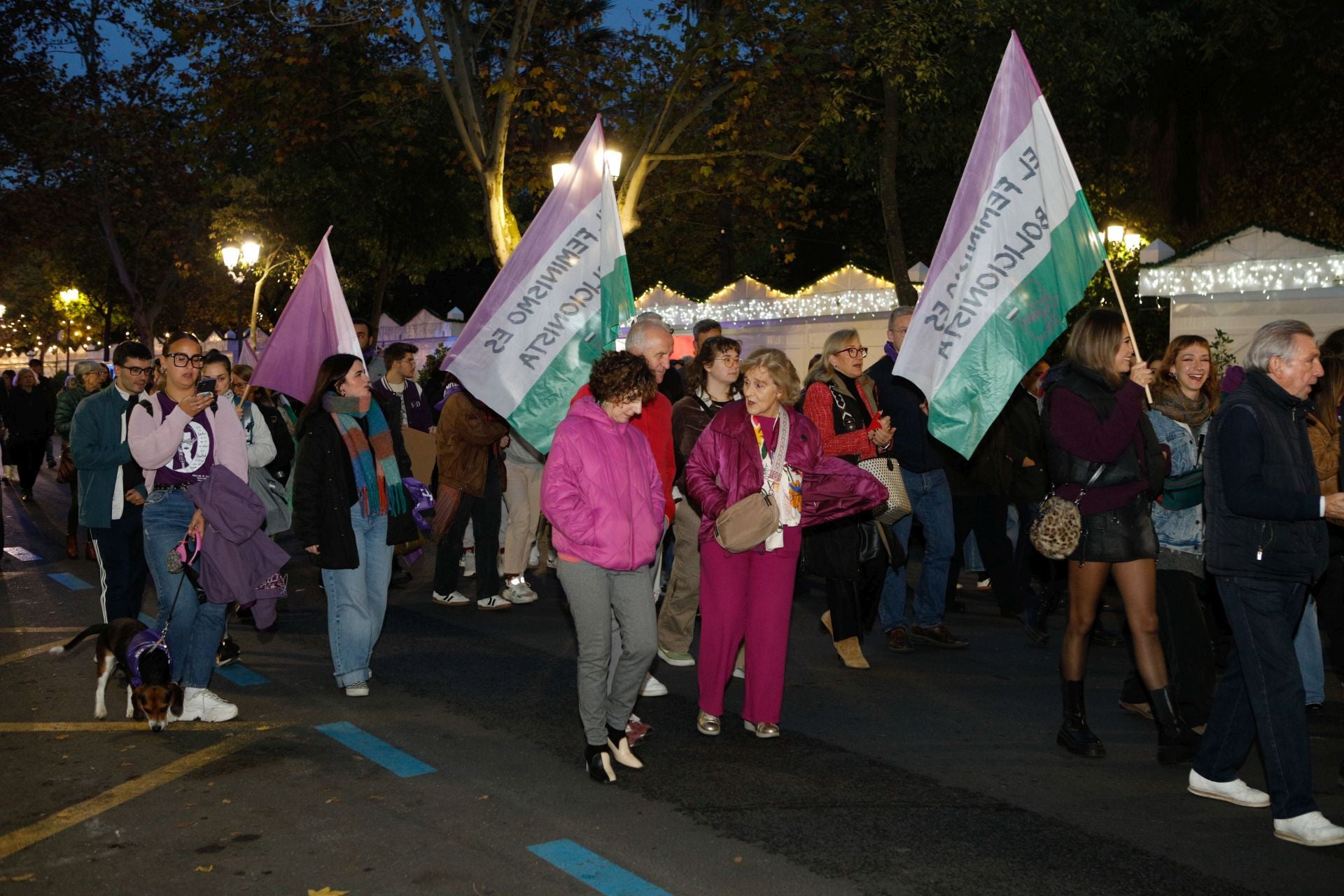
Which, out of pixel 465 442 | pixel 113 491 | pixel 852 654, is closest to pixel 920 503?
pixel 852 654

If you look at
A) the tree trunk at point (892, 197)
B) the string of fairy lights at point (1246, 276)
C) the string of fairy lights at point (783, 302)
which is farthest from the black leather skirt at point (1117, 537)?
the string of fairy lights at point (783, 302)

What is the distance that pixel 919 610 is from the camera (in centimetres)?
852

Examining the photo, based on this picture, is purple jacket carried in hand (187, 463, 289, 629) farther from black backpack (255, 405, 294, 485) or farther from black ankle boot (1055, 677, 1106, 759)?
black backpack (255, 405, 294, 485)

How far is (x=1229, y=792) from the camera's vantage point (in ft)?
17.4

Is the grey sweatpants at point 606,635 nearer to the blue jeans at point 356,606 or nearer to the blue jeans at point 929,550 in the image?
the blue jeans at point 356,606

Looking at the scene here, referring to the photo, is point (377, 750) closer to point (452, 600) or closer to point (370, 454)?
point (370, 454)

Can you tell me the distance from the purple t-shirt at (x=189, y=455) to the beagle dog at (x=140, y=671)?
30.5 inches

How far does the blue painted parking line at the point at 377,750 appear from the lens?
580cm

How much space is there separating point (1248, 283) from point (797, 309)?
968 cm

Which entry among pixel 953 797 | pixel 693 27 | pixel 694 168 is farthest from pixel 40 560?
pixel 694 168

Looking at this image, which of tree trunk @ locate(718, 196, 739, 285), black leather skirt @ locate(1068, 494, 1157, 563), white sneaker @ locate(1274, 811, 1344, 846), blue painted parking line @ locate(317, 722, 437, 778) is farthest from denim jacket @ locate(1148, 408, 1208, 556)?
tree trunk @ locate(718, 196, 739, 285)

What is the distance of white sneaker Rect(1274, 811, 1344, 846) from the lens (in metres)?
4.78

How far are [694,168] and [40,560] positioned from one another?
1381 centimetres

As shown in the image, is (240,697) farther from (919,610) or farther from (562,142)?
(562,142)
